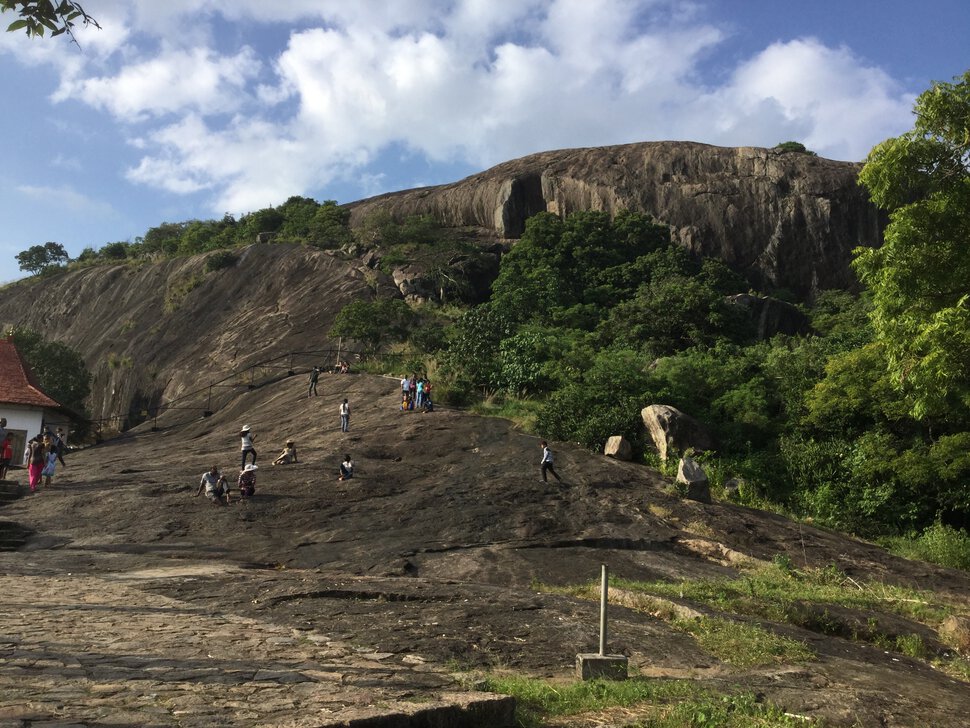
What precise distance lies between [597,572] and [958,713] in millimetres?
7362

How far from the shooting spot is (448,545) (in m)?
15.2

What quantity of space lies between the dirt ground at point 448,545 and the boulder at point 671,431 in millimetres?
1765

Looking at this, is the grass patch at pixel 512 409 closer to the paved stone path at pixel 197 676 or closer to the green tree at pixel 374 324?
the green tree at pixel 374 324

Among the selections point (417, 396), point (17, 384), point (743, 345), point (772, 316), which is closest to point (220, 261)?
point (17, 384)

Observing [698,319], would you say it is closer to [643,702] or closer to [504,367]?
[504,367]

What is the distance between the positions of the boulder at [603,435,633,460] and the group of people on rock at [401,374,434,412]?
569cm

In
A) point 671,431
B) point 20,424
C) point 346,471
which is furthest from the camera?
point 20,424

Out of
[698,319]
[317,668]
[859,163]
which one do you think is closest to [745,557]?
[317,668]

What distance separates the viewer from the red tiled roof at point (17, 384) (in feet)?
95.4

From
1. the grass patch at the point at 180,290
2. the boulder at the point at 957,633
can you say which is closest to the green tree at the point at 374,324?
the grass patch at the point at 180,290

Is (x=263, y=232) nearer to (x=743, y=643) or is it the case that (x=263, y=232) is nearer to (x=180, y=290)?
(x=180, y=290)

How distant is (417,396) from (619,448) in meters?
6.60

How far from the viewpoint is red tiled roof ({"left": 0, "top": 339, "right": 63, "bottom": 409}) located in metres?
29.1

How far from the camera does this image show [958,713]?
694 cm
